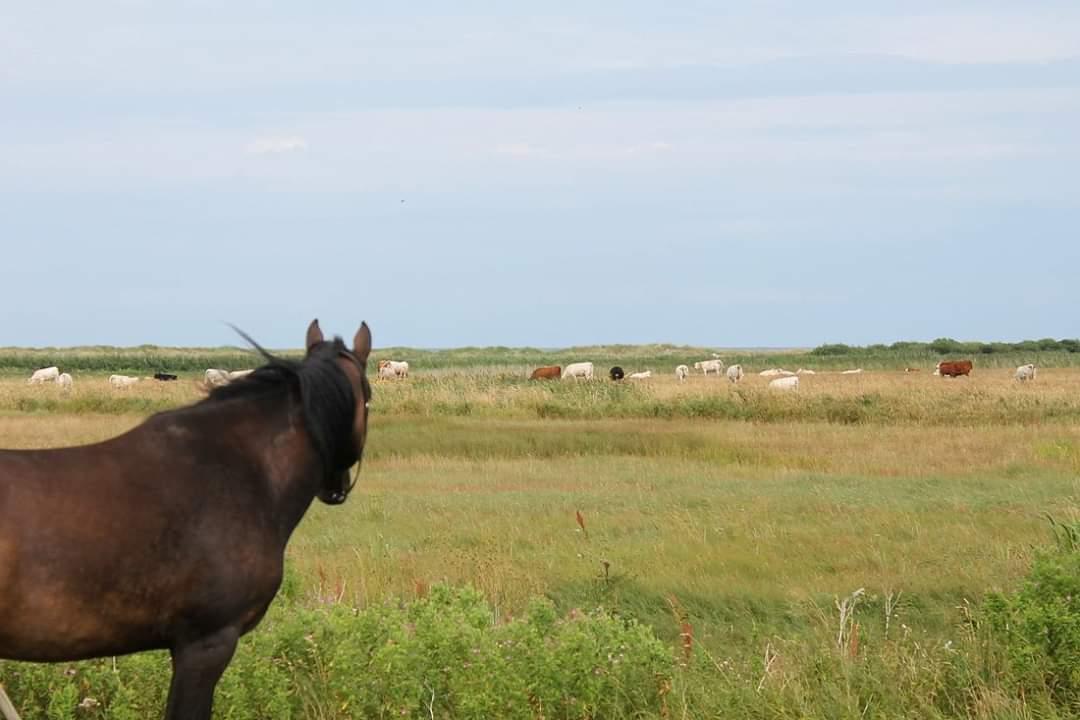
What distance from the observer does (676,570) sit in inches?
474

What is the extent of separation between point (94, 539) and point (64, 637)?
35cm

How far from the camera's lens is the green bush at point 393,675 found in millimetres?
5930

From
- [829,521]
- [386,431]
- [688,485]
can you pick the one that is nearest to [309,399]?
[829,521]

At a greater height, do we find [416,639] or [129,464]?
[129,464]

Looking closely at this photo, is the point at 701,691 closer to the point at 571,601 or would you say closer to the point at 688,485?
the point at 571,601

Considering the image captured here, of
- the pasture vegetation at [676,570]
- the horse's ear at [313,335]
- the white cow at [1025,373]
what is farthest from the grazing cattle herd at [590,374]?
the horse's ear at [313,335]

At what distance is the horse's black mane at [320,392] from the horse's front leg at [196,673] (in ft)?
2.45

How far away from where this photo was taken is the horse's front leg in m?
4.03

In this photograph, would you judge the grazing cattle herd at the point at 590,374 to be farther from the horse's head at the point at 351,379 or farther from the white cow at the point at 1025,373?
the horse's head at the point at 351,379

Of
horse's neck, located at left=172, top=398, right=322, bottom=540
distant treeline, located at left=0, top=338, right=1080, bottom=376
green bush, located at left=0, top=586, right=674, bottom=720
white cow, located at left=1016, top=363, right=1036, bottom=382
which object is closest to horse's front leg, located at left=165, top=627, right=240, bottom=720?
horse's neck, located at left=172, top=398, right=322, bottom=540

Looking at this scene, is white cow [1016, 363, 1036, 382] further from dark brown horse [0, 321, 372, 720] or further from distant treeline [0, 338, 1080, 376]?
dark brown horse [0, 321, 372, 720]

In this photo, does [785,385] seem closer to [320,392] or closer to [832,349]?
[320,392]

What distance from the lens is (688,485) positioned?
18.9 m

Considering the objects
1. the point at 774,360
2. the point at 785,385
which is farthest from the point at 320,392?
the point at 774,360
